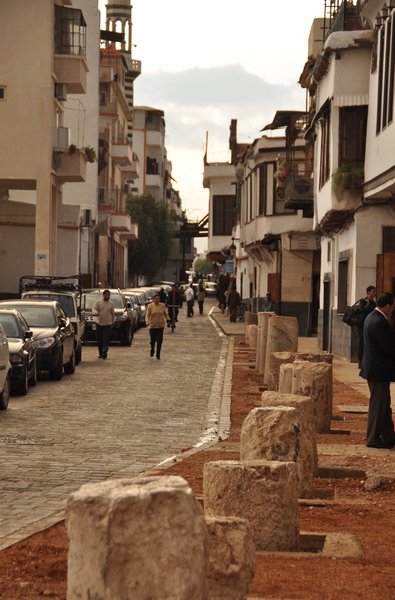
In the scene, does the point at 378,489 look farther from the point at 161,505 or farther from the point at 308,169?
the point at 308,169

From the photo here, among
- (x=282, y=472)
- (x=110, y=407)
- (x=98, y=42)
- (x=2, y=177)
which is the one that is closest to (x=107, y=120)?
(x=98, y=42)

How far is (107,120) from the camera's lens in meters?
74.8

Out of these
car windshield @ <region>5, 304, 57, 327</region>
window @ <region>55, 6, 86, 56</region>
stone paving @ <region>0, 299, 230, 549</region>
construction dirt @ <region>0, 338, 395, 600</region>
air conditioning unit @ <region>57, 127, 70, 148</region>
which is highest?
window @ <region>55, 6, 86, 56</region>

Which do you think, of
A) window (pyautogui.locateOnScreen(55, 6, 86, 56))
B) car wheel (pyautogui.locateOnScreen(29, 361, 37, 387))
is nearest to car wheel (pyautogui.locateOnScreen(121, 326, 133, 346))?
window (pyautogui.locateOnScreen(55, 6, 86, 56))

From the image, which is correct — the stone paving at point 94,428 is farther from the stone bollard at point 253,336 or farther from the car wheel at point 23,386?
the stone bollard at point 253,336

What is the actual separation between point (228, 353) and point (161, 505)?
29343 mm

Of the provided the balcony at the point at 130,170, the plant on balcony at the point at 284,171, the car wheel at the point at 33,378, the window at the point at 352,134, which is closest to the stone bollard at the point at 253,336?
the plant on balcony at the point at 284,171

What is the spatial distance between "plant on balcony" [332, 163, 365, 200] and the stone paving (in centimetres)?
505

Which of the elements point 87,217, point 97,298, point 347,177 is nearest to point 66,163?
point 97,298

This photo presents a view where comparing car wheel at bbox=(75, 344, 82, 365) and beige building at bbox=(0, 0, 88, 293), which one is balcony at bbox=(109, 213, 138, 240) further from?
car wheel at bbox=(75, 344, 82, 365)

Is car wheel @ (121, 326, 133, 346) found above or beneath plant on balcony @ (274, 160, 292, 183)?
beneath

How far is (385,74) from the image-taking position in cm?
2494

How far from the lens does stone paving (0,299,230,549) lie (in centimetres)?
985

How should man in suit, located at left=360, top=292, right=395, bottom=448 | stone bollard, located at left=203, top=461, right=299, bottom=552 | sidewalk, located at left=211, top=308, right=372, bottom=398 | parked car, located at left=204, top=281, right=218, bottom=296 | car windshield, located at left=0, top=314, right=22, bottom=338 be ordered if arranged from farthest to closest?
parked car, located at left=204, top=281, right=218, bottom=296 → sidewalk, located at left=211, top=308, right=372, bottom=398 → car windshield, located at left=0, top=314, right=22, bottom=338 → man in suit, located at left=360, top=292, right=395, bottom=448 → stone bollard, located at left=203, top=461, right=299, bottom=552
